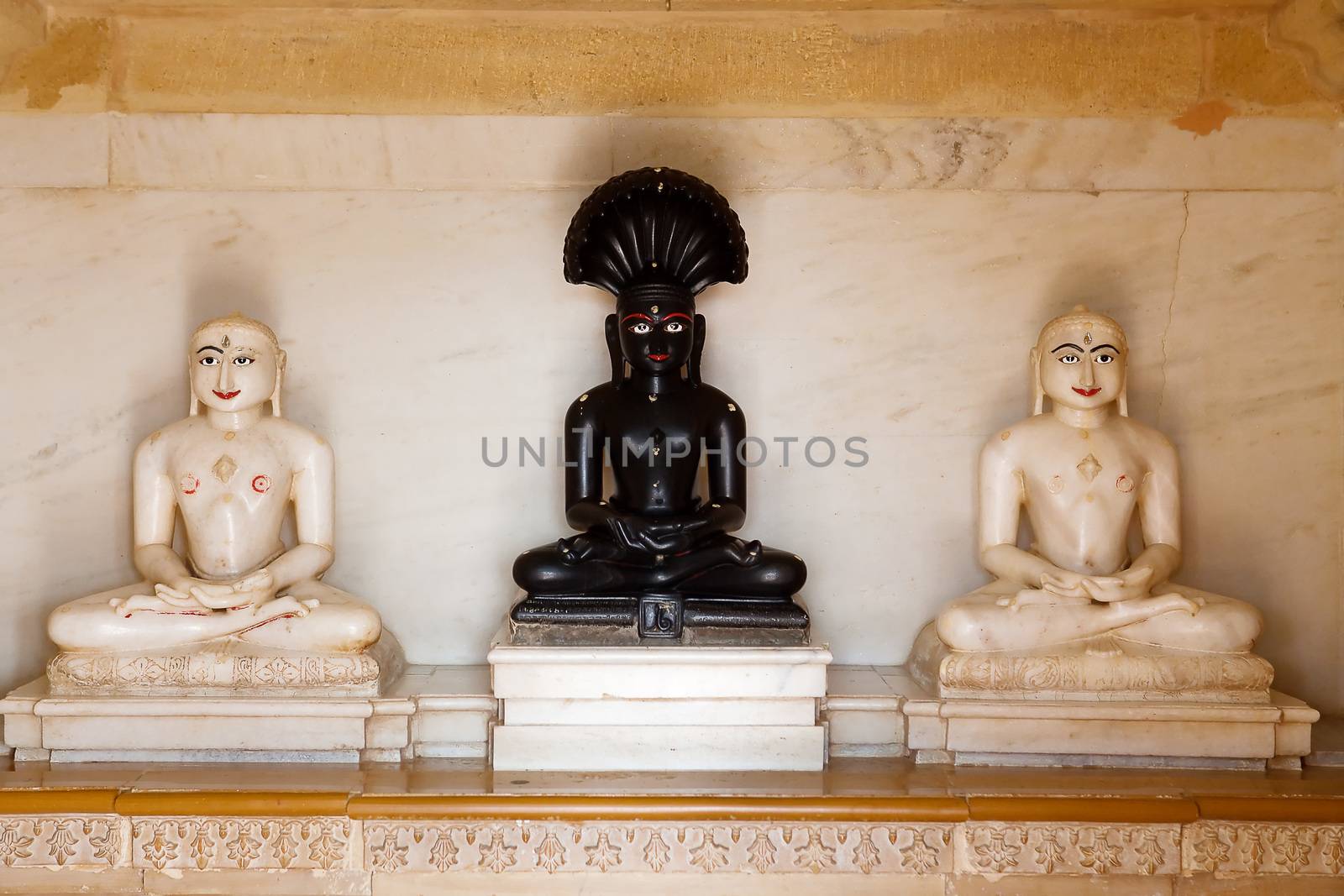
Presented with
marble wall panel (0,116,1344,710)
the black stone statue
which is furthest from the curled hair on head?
marble wall panel (0,116,1344,710)

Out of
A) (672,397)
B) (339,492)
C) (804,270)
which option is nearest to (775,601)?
(672,397)

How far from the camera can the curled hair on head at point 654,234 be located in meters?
3.95

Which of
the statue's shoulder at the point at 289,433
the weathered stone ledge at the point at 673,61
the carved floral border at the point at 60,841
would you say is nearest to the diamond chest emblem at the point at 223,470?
the statue's shoulder at the point at 289,433

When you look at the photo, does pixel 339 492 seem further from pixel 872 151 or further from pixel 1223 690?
pixel 1223 690

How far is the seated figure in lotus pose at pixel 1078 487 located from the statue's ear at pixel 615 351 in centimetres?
133

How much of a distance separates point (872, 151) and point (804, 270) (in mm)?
524

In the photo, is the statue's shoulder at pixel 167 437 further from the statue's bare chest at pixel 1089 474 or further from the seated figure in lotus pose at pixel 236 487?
the statue's bare chest at pixel 1089 474

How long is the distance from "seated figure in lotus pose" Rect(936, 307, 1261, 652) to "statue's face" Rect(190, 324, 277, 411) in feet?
8.14

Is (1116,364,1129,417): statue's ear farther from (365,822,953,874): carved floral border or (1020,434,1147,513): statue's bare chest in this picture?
(365,822,953,874): carved floral border

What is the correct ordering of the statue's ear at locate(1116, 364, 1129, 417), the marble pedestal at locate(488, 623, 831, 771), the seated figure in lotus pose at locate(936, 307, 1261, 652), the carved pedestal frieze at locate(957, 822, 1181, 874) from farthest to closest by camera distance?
1. the statue's ear at locate(1116, 364, 1129, 417)
2. the seated figure in lotus pose at locate(936, 307, 1261, 652)
3. the marble pedestal at locate(488, 623, 831, 771)
4. the carved pedestal frieze at locate(957, 822, 1181, 874)

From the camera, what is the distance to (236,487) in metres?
4.04

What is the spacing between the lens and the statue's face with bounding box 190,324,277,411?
4.03 metres

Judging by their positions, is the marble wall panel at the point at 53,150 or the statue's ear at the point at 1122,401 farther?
the marble wall panel at the point at 53,150

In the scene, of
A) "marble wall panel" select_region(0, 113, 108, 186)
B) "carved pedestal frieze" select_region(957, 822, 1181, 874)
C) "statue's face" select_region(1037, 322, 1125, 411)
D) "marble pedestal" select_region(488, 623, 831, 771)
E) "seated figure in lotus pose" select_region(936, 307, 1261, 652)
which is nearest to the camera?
"carved pedestal frieze" select_region(957, 822, 1181, 874)
